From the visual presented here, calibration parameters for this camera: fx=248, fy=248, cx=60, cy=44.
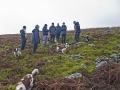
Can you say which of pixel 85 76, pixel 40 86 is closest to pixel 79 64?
pixel 85 76

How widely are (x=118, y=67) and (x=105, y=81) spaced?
1154mm

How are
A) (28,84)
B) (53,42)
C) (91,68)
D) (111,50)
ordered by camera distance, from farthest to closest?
(53,42)
(111,50)
(91,68)
(28,84)

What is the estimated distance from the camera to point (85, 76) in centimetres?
1314

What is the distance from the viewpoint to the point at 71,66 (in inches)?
608

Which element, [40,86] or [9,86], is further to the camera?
[9,86]

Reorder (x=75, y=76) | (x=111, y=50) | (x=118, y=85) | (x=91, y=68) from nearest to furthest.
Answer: (x=118, y=85), (x=75, y=76), (x=91, y=68), (x=111, y=50)

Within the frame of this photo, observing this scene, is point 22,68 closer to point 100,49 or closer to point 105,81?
point 105,81

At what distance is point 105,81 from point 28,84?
12.6 ft

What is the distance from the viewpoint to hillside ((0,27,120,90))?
11.6m

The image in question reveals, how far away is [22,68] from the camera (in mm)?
15078

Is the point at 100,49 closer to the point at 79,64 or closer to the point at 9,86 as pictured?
the point at 79,64

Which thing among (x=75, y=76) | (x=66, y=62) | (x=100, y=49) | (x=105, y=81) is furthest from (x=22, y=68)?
(x=100, y=49)

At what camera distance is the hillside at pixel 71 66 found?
457 inches

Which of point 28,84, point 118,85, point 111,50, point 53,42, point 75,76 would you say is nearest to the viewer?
point 28,84
